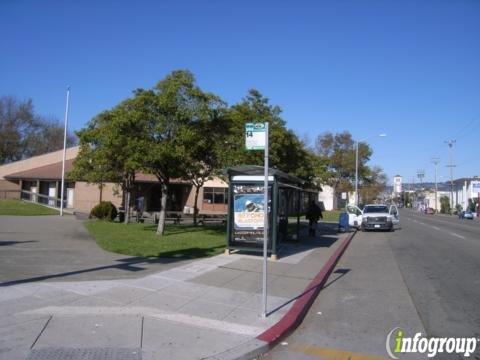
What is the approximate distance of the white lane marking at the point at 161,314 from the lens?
6.80 meters

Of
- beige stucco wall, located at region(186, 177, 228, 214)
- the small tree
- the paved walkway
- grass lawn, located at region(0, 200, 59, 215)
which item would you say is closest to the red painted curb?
the paved walkway

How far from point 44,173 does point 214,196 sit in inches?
616

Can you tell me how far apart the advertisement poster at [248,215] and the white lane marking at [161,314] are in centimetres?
723

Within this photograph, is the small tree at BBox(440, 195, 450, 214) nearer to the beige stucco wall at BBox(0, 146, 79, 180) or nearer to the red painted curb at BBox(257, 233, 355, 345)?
the beige stucco wall at BBox(0, 146, 79, 180)

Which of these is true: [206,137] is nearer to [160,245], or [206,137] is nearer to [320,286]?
[160,245]

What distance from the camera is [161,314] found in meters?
7.31

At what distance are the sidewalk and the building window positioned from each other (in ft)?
121

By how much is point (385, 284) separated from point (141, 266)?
5.67 m

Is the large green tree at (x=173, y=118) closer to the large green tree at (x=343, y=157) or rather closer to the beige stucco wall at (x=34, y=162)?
the beige stucco wall at (x=34, y=162)

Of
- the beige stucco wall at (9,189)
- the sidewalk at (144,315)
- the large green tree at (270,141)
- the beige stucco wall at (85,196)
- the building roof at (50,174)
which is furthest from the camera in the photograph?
the beige stucco wall at (9,189)

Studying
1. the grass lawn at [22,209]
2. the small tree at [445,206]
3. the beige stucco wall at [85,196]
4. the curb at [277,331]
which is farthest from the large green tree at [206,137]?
the small tree at [445,206]

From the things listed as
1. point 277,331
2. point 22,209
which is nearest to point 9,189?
A: point 22,209

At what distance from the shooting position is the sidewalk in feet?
18.9

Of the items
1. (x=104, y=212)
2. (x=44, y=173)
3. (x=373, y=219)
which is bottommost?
(x=373, y=219)
